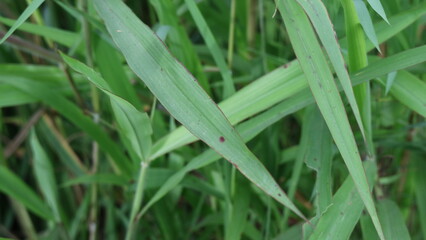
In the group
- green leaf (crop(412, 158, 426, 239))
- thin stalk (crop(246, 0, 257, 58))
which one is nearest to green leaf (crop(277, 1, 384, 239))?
green leaf (crop(412, 158, 426, 239))

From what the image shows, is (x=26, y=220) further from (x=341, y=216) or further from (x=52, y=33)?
(x=341, y=216)

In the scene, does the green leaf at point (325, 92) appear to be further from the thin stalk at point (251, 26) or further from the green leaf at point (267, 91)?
the thin stalk at point (251, 26)

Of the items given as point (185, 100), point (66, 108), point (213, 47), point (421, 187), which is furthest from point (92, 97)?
point (421, 187)

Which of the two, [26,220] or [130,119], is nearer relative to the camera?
[130,119]

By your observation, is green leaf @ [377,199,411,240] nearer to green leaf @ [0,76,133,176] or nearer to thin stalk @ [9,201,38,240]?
green leaf @ [0,76,133,176]

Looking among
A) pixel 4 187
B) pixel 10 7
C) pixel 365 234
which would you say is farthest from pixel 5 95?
pixel 365 234

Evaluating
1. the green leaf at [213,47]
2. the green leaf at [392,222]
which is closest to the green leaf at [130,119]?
the green leaf at [213,47]
